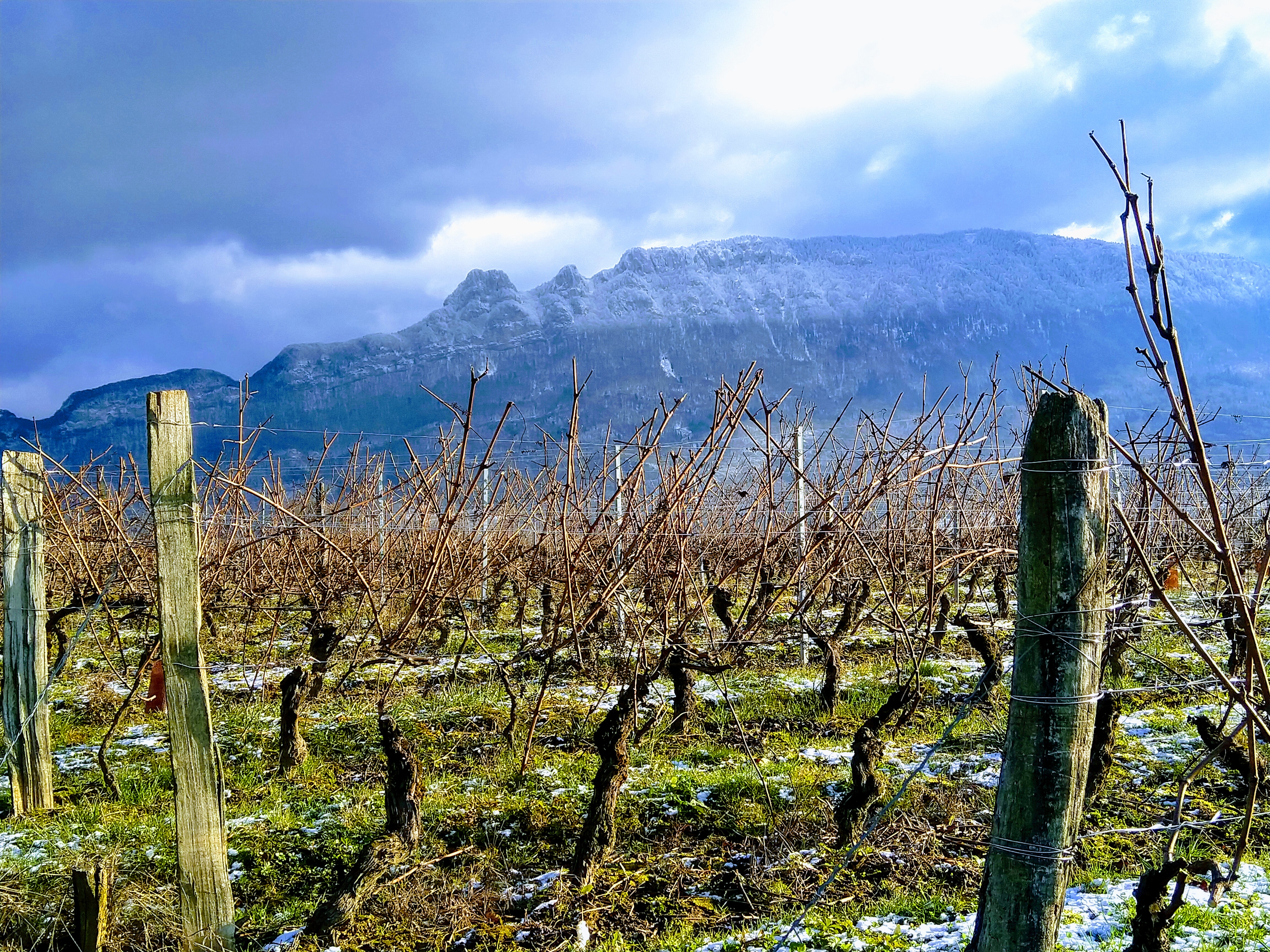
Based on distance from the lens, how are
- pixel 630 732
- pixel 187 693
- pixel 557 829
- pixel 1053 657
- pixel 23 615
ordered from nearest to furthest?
pixel 1053 657, pixel 187 693, pixel 630 732, pixel 557 829, pixel 23 615

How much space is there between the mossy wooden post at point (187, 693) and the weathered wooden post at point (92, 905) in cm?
23

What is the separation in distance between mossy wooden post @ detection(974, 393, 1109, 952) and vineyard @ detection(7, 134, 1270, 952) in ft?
0.05

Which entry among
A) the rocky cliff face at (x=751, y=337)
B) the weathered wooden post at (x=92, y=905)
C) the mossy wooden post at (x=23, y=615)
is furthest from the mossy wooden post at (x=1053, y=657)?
the rocky cliff face at (x=751, y=337)

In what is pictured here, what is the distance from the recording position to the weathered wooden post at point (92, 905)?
7.11 feet

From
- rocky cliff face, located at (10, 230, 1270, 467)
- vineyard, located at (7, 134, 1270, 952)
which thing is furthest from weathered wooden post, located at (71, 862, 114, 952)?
rocky cliff face, located at (10, 230, 1270, 467)

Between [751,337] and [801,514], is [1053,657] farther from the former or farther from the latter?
[751,337]

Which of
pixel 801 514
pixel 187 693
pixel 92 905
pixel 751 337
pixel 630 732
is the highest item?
pixel 751 337

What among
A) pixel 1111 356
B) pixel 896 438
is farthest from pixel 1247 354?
pixel 896 438

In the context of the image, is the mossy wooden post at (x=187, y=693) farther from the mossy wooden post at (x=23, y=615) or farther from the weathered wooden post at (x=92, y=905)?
the mossy wooden post at (x=23, y=615)

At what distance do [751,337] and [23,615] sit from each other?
123 metres

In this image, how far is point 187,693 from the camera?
2.12 m

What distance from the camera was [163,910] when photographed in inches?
94.7

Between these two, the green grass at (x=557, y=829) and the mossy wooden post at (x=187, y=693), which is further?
the green grass at (x=557, y=829)

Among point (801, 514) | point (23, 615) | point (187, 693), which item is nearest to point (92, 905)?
point (187, 693)
